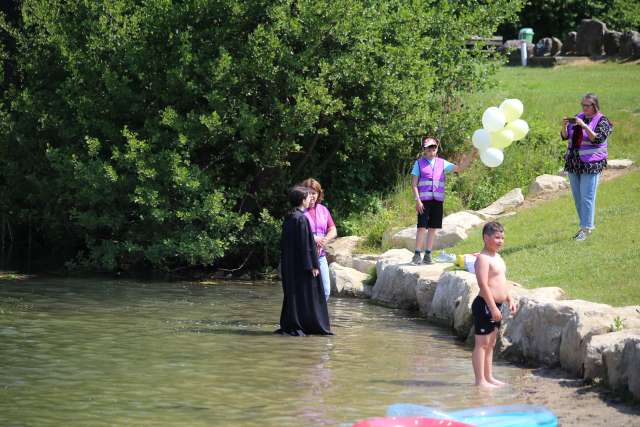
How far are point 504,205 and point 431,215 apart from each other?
14.9 ft

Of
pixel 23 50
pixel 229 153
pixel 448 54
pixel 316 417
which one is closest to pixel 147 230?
pixel 229 153

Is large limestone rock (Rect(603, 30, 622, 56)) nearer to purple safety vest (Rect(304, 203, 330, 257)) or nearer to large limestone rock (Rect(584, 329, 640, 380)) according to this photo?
purple safety vest (Rect(304, 203, 330, 257))

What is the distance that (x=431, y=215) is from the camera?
1636cm

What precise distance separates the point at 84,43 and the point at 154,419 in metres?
14.4

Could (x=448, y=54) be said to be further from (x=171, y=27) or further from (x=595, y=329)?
(x=595, y=329)

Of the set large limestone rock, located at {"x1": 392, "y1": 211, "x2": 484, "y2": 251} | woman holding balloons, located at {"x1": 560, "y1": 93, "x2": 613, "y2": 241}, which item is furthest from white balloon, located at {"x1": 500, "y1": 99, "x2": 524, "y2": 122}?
large limestone rock, located at {"x1": 392, "y1": 211, "x2": 484, "y2": 251}

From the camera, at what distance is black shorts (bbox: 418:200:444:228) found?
53.6 feet

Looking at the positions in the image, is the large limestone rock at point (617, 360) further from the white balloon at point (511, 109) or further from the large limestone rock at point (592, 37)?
the large limestone rock at point (592, 37)

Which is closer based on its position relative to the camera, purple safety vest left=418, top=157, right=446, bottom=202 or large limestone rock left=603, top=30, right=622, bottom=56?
purple safety vest left=418, top=157, right=446, bottom=202

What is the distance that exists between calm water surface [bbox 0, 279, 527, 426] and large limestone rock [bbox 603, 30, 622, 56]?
2295cm

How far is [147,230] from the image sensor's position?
67.7 feet

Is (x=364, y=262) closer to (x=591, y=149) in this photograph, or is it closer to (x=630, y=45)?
(x=591, y=149)

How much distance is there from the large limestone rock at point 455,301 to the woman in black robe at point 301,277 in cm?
174

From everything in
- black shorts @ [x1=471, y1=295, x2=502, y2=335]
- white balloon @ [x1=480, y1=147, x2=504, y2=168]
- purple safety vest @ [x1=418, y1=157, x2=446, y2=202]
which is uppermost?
white balloon @ [x1=480, y1=147, x2=504, y2=168]
